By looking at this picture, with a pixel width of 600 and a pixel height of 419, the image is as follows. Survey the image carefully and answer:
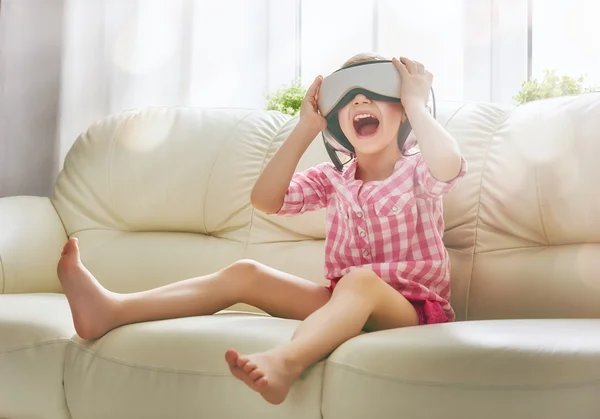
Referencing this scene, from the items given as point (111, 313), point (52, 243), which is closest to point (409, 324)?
point (111, 313)

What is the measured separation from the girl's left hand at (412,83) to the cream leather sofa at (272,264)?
1.01 ft

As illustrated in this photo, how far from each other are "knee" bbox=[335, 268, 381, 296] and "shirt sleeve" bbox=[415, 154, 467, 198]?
253 mm

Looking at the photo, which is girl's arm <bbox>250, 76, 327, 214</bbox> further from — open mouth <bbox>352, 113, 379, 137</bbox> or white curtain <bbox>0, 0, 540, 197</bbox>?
white curtain <bbox>0, 0, 540, 197</bbox>

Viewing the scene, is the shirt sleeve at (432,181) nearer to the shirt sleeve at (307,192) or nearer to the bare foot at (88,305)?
the shirt sleeve at (307,192)

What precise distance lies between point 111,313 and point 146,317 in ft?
0.21

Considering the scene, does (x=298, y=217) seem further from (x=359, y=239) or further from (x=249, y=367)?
(x=249, y=367)

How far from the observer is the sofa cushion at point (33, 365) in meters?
1.22

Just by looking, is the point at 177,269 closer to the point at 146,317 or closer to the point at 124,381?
the point at 146,317

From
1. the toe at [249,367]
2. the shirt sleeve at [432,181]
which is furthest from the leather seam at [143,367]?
the shirt sleeve at [432,181]

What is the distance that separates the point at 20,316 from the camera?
130 centimetres

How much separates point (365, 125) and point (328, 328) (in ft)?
1.67

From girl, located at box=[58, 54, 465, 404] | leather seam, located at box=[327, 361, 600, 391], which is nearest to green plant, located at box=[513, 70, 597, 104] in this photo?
girl, located at box=[58, 54, 465, 404]

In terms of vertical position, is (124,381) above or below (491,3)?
below

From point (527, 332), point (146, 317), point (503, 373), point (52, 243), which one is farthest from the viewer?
point (52, 243)
